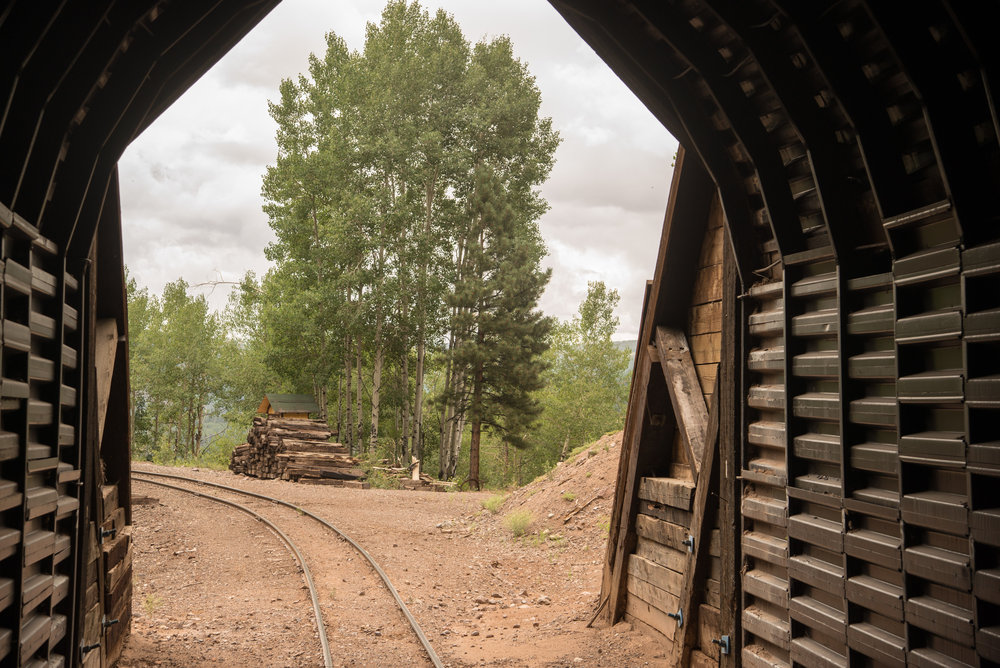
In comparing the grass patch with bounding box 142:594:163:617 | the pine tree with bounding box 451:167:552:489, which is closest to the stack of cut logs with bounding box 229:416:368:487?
the pine tree with bounding box 451:167:552:489

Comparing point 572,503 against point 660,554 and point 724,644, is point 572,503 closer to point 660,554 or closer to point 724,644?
point 660,554

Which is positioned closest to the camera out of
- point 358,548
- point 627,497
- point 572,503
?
point 627,497

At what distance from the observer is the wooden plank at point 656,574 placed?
7121 mm

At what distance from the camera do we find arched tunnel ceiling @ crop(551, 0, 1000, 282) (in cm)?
335

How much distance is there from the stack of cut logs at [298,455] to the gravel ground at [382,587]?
490 centimetres

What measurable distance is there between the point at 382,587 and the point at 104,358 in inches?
238

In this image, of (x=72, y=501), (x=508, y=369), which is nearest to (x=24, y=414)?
(x=72, y=501)

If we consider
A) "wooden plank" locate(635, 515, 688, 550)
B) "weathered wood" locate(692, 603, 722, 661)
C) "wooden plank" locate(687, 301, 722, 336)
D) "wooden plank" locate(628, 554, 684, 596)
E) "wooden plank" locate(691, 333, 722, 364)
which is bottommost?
"weathered wood" locate(692, 603, 722, 661)

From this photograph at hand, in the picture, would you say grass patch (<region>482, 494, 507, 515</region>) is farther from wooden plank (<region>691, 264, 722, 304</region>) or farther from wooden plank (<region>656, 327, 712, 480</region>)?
wooden plank (<region>691, 264, 722, 304</region>)

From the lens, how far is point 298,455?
2461 centimetres

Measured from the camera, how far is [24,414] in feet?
13.0

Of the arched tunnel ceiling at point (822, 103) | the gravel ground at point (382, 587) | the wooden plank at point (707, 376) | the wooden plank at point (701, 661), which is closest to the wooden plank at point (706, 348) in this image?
the wooden plank at point (707, 376)

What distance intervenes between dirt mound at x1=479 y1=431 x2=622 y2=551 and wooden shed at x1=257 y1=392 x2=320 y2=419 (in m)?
16.9

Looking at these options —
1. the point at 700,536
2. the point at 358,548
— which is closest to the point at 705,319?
the point at 700,536
